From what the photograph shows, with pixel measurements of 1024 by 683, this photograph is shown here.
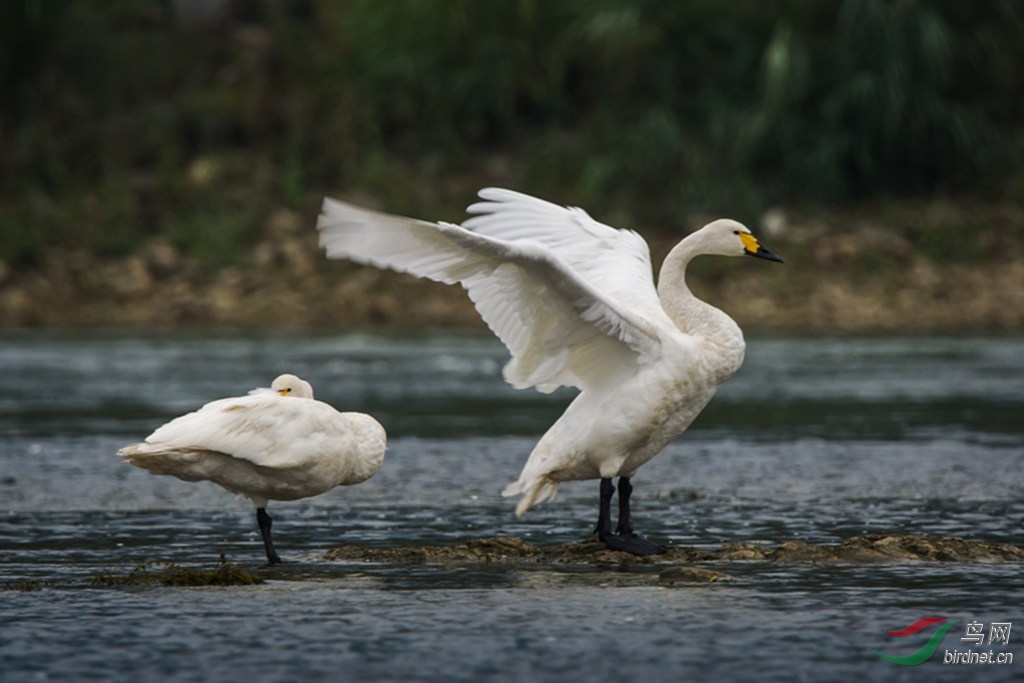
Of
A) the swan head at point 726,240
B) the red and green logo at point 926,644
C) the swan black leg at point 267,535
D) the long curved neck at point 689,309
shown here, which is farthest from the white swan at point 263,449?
the red and green logo at point 926,644

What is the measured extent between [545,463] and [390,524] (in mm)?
1550

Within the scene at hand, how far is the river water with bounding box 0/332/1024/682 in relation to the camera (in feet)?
23.5

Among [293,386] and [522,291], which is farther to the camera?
[293,386]

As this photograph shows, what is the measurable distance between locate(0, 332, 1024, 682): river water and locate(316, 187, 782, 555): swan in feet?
2.11

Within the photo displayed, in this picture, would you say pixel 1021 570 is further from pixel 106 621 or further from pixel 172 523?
pixel 172 523

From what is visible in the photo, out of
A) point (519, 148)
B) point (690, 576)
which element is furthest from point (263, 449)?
point (519, 148)

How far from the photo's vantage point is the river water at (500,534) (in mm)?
7164

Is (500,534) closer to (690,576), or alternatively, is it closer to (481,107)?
(690,576)

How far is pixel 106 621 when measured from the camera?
7.81 m

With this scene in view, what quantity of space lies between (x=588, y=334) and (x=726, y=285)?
19022mm

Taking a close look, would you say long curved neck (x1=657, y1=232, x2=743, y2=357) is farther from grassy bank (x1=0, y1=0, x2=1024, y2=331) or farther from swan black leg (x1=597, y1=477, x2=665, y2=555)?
grassy bank (x1=0, y1=0, x2=1024, y2=331)

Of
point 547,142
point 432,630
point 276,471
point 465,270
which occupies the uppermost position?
Answer: point 547,142

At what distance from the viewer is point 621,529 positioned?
982cm

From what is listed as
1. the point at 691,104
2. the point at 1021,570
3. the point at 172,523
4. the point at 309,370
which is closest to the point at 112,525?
the point at 172,523
